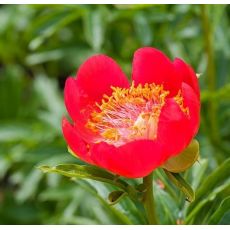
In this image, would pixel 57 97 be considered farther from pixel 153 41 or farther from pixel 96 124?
pixel 96 124

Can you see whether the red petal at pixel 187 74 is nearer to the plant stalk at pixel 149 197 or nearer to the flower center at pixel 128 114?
the flower center at pixel 128 114

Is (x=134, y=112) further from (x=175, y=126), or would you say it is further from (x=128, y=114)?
(x=175, y=126)

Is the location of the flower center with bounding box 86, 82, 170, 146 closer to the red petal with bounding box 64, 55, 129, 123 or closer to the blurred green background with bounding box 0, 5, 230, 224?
the red petal with bounding box 64, 55, 129, 123

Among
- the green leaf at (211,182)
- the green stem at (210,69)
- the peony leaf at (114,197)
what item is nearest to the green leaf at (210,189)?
the green leaf at (211,182)

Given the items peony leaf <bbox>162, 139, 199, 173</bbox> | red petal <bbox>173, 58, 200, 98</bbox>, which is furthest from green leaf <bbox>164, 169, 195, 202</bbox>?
red petal <bbox>173, 58, 200, 98</bbox>

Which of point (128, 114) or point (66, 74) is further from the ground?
point (128, 114)

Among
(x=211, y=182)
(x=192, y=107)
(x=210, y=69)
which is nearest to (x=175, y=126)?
(x=192, y=107)

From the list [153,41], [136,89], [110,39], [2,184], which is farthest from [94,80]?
[2,184]
